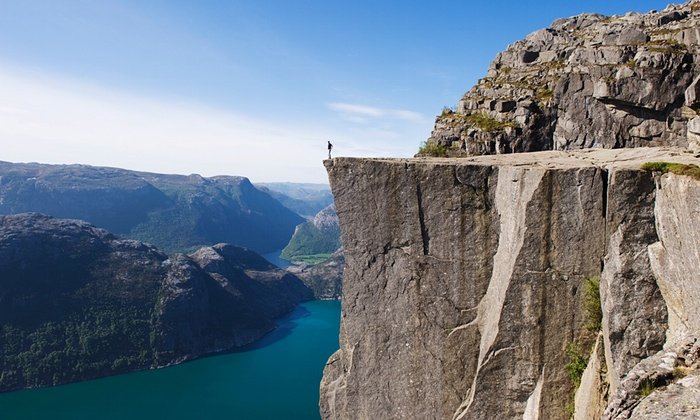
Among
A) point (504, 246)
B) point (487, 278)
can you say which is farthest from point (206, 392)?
point (504, 246)

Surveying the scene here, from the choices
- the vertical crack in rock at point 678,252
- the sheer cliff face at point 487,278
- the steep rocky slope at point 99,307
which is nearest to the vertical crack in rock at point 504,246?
the sheer cliff face at point 487,278

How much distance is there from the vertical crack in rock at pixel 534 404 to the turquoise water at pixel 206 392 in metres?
84.6

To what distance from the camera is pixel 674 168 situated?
11.2m

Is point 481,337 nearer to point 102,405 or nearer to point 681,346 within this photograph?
point 681,346

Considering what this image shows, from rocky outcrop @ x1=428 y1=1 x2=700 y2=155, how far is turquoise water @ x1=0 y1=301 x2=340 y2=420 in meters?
79.9

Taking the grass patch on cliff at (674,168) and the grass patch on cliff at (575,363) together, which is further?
the grass patch on cliff at (575,363)

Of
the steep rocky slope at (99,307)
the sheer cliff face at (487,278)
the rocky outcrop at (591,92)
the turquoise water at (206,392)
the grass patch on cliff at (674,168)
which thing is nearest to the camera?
the grass patch on cliff at (674,168)

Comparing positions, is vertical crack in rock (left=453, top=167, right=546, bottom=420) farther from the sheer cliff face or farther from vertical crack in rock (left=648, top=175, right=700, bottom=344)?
vertical crack in rock (left=648, top=175, right=700, bottom=344)

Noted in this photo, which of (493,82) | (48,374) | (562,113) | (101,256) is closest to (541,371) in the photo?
(562,113)

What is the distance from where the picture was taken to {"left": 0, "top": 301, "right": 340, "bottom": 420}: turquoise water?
97.1 meters

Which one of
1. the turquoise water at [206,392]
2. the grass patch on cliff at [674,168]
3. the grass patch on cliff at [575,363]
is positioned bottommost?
the turquoise water at [206,392]

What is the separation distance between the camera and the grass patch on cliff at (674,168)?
1030 centimetres

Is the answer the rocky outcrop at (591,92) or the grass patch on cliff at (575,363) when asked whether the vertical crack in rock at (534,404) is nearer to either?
the grass patch on cliff at (575,363)

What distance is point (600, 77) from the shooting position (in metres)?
22.7
